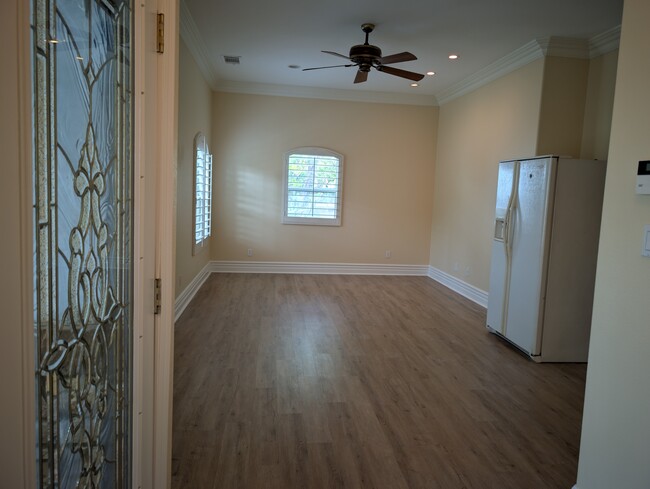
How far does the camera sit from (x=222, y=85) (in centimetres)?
711

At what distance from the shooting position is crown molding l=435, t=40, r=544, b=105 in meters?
4.90

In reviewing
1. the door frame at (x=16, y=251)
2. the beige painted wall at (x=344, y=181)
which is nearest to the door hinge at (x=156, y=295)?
the door frame at (x=16, y=251)

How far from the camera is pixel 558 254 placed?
155 inches

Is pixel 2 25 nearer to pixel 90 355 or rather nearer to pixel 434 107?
pixel 90 355

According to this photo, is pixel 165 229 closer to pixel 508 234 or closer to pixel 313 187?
pixel 508 234

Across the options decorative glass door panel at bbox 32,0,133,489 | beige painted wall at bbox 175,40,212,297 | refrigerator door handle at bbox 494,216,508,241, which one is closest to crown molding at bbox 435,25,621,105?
refrigerator door handle at bbox 494,216,508,241

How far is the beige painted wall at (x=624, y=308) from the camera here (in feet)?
5.70

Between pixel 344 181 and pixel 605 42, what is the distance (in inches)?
159

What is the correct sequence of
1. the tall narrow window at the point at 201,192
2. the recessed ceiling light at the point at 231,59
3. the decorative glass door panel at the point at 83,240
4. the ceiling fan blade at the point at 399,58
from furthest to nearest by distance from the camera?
the recessed ceiling light at the point at 231,59
the tall narrow window at the point at 201,192
the ceiling fan blade at the point at 399,58
the decorative glass door panel at the point at 83,240

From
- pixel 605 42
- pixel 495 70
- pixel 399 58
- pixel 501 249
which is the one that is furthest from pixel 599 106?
pixel 399 58

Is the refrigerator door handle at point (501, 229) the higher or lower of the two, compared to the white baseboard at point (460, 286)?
higher

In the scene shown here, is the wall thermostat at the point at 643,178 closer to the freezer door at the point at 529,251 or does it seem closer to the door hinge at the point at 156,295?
the door hinge at the point at 156,295

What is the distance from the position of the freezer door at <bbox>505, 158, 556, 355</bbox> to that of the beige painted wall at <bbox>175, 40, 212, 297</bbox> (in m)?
3.26

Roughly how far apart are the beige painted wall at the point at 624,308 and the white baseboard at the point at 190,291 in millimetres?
3299
